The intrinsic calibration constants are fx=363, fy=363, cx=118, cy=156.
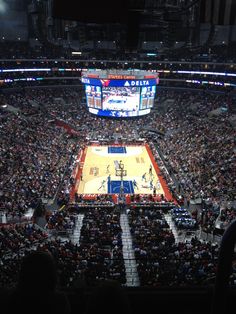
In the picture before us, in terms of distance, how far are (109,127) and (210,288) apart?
137ft

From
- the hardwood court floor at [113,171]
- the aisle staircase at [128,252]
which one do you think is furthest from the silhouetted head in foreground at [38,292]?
the hardwood court floor at [113,171]

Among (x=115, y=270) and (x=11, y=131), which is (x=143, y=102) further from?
(x=115, y=270)

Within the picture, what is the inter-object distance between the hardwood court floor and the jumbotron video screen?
13.6ft

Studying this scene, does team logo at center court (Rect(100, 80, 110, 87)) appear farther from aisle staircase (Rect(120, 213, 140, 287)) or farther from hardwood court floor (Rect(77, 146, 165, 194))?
aisle staircase (Rect(120, 213, 140, 287))

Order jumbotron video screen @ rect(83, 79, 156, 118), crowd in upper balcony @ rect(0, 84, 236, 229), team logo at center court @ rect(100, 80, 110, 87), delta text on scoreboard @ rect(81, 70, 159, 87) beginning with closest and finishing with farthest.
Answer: crowd in upper balcony @ rect(0, 84, 236, 229), delta text on scoreboard @ rect(81, 70, 159, 87), team logo at center court @ rect(100, 80, 110, 87), jumbotron video screen @ rect(83, 79, 156, 118)

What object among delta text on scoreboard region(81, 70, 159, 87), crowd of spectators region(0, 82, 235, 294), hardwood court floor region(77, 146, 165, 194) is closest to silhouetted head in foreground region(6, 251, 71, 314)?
crowd of spectators region(0, 82, 235, 294)

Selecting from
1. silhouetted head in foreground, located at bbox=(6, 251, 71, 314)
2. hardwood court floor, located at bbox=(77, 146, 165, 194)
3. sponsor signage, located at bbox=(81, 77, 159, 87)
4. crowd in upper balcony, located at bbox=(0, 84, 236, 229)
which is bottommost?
hardwood court floor, located at bbox=(77, 146, 165, 194)

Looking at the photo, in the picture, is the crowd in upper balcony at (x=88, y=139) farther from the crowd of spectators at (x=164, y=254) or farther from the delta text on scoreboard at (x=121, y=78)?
the delta text on scoreboard at (x=121, y=78)

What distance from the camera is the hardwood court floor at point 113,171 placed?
Result: 28203 mm

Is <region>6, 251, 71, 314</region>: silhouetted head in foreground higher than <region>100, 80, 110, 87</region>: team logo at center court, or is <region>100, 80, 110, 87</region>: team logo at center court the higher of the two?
<region>6, 251, 71, 314</region>: silhouetted head in foreground

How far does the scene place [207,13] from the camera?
22.2 feet

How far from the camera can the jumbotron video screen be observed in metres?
39.3

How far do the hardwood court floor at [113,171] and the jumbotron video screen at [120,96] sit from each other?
4.15 m

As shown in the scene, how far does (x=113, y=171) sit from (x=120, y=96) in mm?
11016
